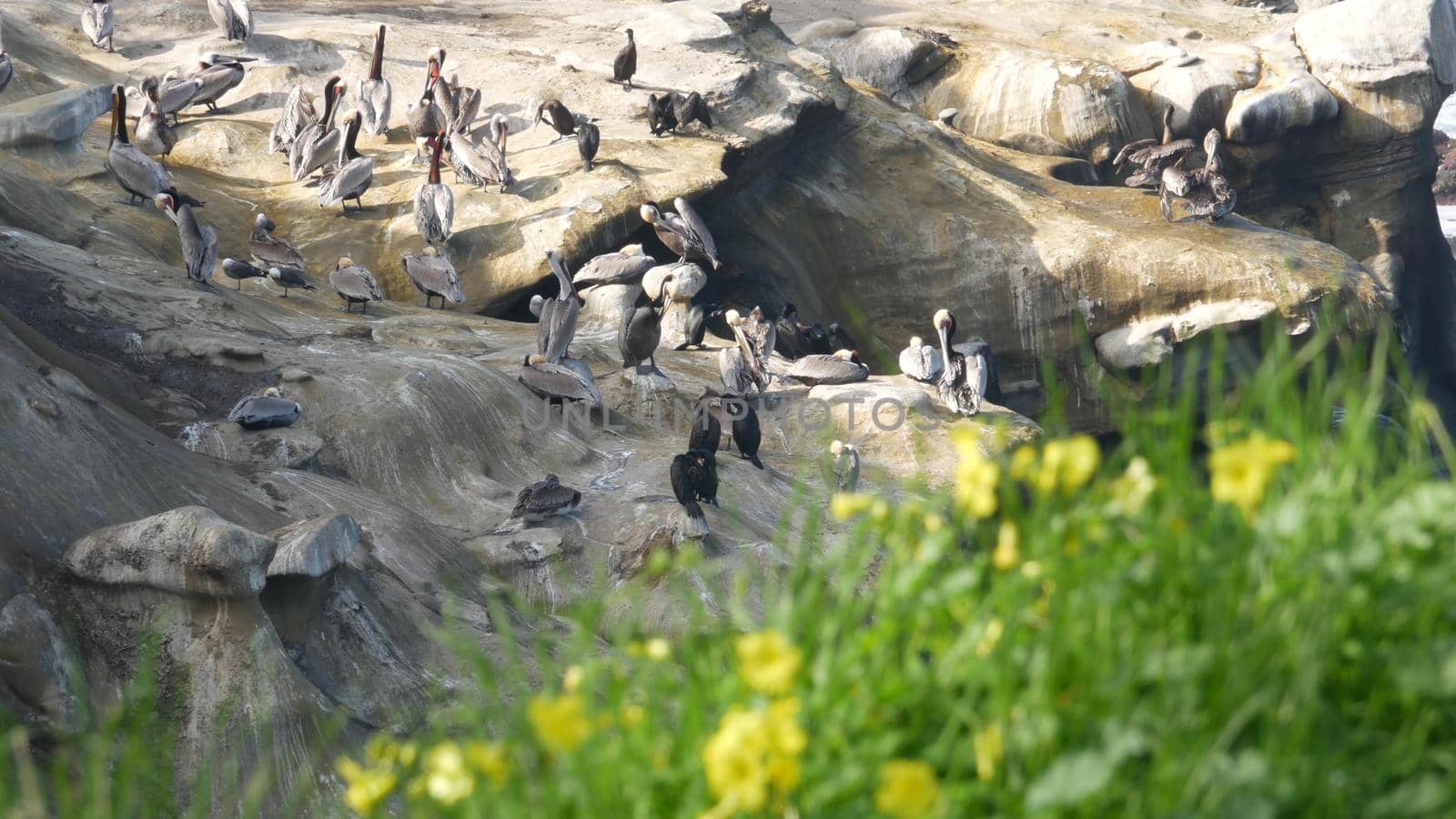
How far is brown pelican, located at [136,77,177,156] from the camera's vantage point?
16.7 meters

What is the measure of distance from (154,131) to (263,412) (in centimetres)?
900

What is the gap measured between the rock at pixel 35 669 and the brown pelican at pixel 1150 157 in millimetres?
18635

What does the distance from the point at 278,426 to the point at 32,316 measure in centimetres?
212

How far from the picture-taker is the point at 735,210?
19.3 meters

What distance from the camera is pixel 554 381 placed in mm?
11250

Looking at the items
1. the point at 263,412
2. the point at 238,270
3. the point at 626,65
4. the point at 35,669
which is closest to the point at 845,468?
the point at 263,412

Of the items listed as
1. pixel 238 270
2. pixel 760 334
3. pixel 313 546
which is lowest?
pixel 760 334

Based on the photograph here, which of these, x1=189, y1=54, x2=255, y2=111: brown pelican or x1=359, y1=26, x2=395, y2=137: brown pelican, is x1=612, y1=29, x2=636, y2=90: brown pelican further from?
x1=189, y1=54, x2=255, y2=111: brown pelican

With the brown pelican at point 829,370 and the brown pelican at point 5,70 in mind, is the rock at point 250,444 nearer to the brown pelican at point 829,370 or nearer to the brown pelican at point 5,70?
the brown pelican at point 829,370

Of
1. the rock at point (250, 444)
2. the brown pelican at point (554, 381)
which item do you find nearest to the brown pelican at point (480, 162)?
the brown pelican at point (554, 381)

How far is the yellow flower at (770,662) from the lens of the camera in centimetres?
174

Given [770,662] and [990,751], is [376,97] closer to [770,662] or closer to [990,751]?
[770,662]

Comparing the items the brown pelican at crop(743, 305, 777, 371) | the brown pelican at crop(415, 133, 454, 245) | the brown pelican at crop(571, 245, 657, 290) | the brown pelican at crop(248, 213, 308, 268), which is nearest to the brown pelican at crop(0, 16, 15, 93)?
the brown pelican at crop(248, 213, 308, 268)

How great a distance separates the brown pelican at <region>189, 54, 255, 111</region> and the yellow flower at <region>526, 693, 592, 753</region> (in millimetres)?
17976
